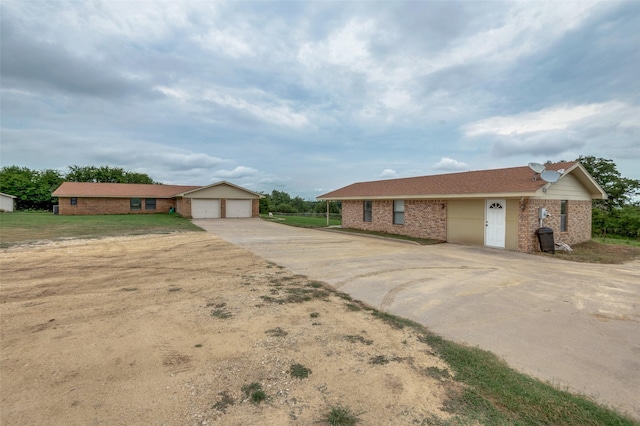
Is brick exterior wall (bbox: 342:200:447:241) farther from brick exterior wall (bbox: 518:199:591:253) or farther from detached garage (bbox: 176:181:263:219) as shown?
detached garage (bbox: 176:181:263:219)

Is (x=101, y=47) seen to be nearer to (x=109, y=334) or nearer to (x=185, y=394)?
(x=109, y=334)

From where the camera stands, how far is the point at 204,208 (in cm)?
2916

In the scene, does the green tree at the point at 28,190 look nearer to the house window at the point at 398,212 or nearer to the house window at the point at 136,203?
the house window at the point at 136,203

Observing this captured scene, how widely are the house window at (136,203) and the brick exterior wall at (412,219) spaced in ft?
80.2

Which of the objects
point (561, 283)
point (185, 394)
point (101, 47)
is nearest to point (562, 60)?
point (561, 283)

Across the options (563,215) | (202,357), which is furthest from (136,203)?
(563,215)

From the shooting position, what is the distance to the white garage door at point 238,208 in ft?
101

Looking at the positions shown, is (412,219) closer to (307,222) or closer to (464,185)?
(464,185)

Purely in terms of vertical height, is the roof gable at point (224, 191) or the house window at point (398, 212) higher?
the roof gable at point (224, 191)

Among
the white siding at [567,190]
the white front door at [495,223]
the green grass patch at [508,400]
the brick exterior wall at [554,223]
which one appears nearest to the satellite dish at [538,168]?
the white siding at [567,190]

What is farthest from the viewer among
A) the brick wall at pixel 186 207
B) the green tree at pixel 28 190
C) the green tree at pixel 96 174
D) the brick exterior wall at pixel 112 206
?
the green tree at pixel 96 174

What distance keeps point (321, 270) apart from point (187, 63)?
48.9ft

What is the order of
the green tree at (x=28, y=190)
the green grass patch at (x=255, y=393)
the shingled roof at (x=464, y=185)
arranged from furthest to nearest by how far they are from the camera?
the green tree at (x=28, y=190) < the shingled roof at (x=464, y=185) < the green grass patch at (x=255, y=393)

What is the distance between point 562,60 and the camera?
13.3 m
